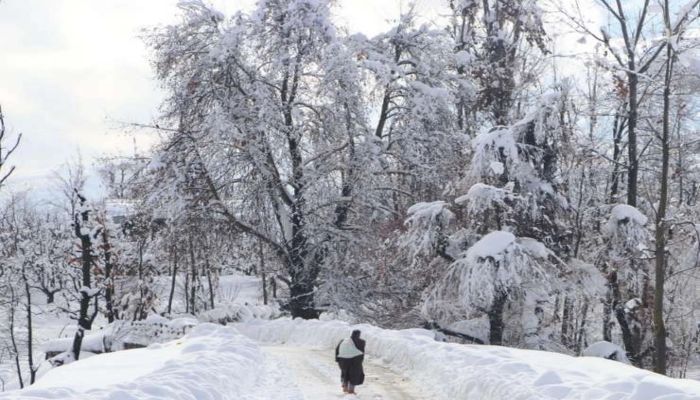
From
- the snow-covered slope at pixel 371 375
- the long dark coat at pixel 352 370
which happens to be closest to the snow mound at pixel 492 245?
the snow-covered slope at pixel 371 375

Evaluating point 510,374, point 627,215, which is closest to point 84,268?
point 627,215

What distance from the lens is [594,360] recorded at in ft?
42.9

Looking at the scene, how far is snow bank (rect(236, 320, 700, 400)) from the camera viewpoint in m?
9.16

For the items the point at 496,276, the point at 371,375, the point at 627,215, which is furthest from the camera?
the point at 627,215

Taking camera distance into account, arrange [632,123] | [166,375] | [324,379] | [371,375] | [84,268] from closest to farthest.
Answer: [166,375], [324,379], [371,375], [632,123], [84,268]

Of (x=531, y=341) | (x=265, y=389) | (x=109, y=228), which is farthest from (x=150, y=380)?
(x=109, y=228)

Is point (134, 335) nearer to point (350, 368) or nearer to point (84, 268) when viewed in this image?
point (84, 268)

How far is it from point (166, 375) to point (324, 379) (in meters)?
4.11

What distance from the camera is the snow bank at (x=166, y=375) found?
9844mm

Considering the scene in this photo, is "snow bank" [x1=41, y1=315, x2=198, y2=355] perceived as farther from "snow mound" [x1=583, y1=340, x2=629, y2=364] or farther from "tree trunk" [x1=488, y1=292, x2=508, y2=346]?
"snow mound" [x1=583, y1=340, x2=629, y2=364]

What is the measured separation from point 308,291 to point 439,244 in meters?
9.50

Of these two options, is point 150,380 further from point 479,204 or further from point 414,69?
point 414,69

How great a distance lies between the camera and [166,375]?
11.9 m

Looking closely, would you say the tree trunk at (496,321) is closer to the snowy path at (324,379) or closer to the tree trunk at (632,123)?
the snowy path at (324,379)
